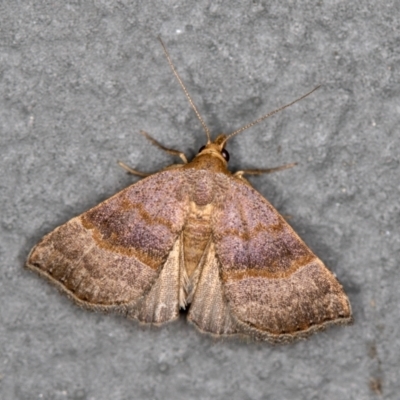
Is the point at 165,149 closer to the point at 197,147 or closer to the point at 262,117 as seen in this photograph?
the point at 197,147

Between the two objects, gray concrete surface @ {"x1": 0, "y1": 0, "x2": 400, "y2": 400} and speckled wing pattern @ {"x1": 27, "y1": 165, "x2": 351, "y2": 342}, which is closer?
speckled wing pattern @ {"x1": 27, "y1": 165, "x2": 351, "y2": 342}

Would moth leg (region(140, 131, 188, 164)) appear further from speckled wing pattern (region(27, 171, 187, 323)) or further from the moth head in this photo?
speckled wing pattern (region(27, 171, 187, 323))

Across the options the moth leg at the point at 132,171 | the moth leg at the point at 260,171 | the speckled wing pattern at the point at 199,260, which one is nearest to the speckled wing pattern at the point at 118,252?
the speckled wing pattern at the point at 199,260

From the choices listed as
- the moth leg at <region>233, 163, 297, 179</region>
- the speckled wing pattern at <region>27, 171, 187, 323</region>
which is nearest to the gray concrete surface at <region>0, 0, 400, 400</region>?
the moth leg at <region>233, 163, 297, 179</region>

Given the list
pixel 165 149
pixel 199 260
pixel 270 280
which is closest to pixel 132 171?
pixel 165 149

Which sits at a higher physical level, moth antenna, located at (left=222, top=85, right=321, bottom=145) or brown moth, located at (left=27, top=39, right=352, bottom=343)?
moth antenna, located at (left=222, top=85, right=321, bottom=145)

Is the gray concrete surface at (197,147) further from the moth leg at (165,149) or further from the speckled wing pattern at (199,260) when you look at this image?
the speckled wing pattern at (199,260)

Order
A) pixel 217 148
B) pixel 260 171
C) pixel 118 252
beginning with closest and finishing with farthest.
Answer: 1. pixel 118 252
2. pixel 217 148
3. pixel 260 171

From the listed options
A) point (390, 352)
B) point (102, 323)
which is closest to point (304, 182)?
point (390, 352)
